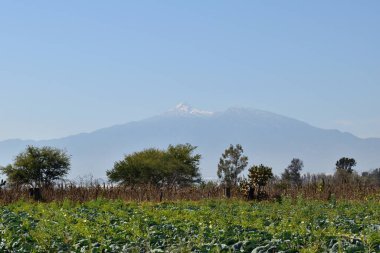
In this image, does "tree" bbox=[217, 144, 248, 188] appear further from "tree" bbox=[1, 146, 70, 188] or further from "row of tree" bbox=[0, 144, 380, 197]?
"tree" bbox=[1, 146, 70, 188]

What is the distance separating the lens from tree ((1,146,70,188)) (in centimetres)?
6066

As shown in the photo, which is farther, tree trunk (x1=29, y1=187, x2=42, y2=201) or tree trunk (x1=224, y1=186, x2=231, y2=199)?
tree trunk (x1=224, y1=186, x2=231, y2=199)

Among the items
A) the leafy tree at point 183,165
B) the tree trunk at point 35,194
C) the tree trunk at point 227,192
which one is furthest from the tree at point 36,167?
the tree trunk at point 227,192

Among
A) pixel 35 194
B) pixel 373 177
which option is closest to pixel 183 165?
pixel 35 194

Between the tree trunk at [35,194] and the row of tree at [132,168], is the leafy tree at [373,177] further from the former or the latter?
the tree trunk at [35,194]

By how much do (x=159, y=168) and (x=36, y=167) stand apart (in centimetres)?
1242

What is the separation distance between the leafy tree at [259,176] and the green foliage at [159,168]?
27499 mm

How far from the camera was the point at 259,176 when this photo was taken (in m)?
36.8

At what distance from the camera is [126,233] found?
517 inches

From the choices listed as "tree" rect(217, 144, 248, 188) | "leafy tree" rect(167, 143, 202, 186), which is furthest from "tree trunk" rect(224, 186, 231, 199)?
"tree" rect(217, 144, 248, 188)

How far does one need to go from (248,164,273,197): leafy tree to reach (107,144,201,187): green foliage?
90.2 feet

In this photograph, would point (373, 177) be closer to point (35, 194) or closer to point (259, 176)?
point (259, 176)

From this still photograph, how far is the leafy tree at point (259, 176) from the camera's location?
120ft

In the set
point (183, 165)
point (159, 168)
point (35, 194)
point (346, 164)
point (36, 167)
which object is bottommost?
point (35, 194)
